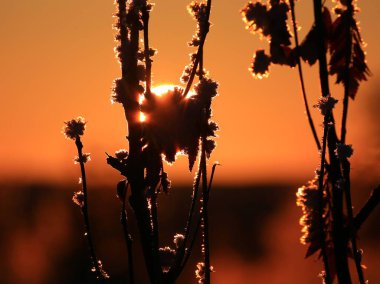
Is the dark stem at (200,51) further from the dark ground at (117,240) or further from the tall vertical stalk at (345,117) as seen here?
the dark ground at (117,240)

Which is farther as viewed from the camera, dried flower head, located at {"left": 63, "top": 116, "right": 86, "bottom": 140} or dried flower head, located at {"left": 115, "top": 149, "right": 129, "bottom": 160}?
dried flower head, located at {"left": 63, "top": 116, "right": 86, "bottom": 140}

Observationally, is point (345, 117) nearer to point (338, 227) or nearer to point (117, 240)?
point (338, 227)

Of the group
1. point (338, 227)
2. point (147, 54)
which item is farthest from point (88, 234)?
point (338, 227)

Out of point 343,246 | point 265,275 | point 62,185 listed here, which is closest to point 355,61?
point 343,246

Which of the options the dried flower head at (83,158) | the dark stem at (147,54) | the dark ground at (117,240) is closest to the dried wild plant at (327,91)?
the dark stem at (147,54)

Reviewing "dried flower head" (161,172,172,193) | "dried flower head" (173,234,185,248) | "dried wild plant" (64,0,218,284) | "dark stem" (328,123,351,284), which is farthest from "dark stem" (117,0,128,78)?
"dark stem" (328,123,351,284)

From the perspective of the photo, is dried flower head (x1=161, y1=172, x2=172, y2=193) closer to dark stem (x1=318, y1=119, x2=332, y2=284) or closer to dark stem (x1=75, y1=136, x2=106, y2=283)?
dark stem (x1=75, y1=136, x2=106, y2=283)

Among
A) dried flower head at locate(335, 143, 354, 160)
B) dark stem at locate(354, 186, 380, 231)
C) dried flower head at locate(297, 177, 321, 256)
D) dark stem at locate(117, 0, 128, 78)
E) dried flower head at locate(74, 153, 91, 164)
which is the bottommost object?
dark stem at locate(354, 186, 380, 231)
